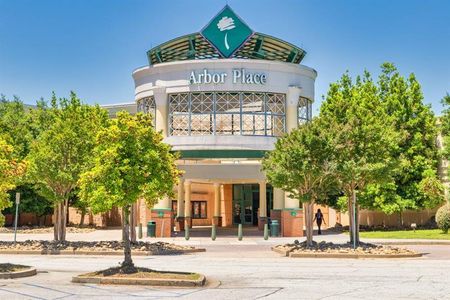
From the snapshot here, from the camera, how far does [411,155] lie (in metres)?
45.2

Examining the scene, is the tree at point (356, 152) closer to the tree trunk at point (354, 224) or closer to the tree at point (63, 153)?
the tree trunk at point (354, 224)

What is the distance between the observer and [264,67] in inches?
1539

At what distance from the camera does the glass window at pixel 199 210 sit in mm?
59631

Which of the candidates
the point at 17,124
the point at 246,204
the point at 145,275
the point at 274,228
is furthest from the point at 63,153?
the point at 246,204

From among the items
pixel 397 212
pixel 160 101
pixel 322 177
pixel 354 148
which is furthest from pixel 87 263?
pixel 397 212

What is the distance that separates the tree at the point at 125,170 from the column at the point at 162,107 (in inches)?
876

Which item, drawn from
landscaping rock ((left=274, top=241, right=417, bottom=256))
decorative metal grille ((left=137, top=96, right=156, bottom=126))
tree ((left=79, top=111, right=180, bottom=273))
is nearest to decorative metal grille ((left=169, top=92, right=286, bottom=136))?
decorative metal grille ((left=137, top=96, right=156, bottom=126))

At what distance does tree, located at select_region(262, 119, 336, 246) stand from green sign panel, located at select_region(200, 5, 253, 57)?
15.0m

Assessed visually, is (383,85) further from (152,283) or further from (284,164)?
(152,283)

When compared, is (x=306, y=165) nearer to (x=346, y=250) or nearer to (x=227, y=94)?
(x=346, y=250)

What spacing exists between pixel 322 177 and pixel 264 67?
14899 millimetres

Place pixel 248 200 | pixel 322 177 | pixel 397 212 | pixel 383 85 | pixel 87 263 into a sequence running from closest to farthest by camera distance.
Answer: pixel 87 263, pixel 322 177, pixel 397 212, pixel 383 85, pixel 248 200

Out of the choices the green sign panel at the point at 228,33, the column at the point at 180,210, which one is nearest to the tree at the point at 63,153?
the green sign panel at the point at 228,33

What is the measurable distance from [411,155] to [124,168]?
110 ft
